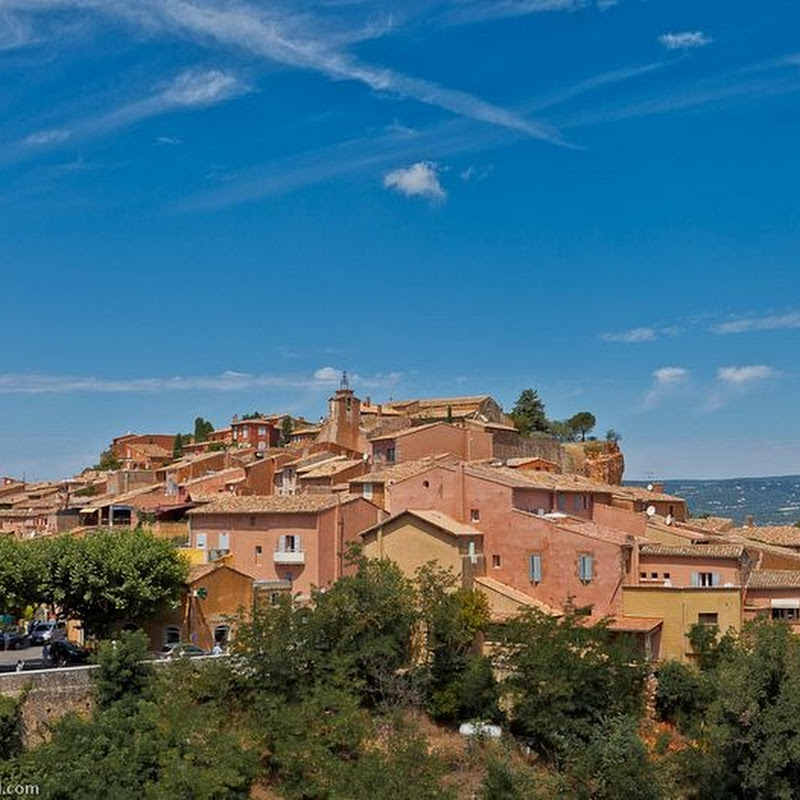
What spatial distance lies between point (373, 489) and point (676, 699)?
1777cm

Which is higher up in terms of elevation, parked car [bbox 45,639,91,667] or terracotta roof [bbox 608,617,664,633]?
terracotta roof [bbox 608,617,664,633]

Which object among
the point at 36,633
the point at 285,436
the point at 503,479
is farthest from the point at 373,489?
the point at 285,436

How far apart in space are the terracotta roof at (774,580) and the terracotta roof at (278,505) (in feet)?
57.8

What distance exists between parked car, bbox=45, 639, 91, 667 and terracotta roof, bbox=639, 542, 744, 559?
73.5 ft

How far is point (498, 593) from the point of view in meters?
43.7

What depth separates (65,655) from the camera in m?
40.8

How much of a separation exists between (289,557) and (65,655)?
11.5m

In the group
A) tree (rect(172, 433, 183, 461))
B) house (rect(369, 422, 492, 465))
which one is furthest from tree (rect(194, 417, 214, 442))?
house (rect(369, 422, 492, 465))

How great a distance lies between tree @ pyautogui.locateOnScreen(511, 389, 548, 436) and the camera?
86875mm

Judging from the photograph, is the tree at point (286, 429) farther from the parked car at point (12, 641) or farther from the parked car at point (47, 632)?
the parked car at point (12, 641)

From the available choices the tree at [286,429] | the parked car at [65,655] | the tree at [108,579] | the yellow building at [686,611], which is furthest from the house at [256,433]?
the yellow building at [686,611]

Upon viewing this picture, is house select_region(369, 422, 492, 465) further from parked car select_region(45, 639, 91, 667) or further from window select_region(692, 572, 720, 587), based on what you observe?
parked car select_region(45, 639, 91, 667)

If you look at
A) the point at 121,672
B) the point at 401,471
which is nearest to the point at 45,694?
the point at 121,672

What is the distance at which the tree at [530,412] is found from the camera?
285 ft
